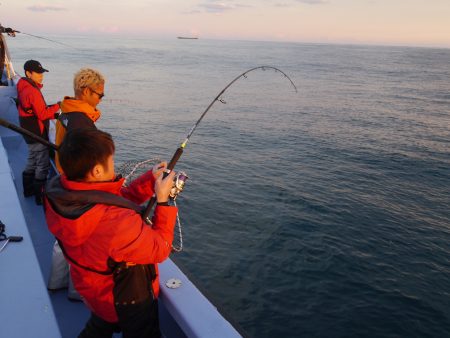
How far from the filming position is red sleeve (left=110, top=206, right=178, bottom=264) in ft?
5.74

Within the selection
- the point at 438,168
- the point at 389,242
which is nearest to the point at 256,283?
the point at 389,242

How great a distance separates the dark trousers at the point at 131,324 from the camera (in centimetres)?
201

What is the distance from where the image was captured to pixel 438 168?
14.2 m

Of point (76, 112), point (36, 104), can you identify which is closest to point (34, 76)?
point (36, 104)

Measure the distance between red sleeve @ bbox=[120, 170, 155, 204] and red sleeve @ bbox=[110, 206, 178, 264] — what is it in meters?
0.52

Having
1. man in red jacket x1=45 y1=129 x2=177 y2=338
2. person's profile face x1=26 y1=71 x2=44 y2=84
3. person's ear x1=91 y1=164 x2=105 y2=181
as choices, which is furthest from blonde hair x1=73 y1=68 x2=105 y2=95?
person's profile face x1=26 y1=71 x2=44 y2=84

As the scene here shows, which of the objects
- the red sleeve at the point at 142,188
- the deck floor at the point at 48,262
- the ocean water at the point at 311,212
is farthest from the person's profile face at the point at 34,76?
the ocean water at the point at 311,212

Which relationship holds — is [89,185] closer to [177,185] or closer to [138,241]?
[138,241]

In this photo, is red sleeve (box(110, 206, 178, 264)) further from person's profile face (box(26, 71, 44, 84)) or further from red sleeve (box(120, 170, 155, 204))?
person's profile face (box(26, 71, 44, 84))

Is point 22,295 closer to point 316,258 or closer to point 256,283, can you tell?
point 256,283

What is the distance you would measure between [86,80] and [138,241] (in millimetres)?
1763

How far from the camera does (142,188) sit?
2.43 m

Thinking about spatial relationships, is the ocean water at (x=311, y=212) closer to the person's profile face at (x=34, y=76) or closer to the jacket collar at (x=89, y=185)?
the jacket collar at (x=89, y=185)

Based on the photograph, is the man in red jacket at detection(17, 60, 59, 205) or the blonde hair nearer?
the blonde hair
